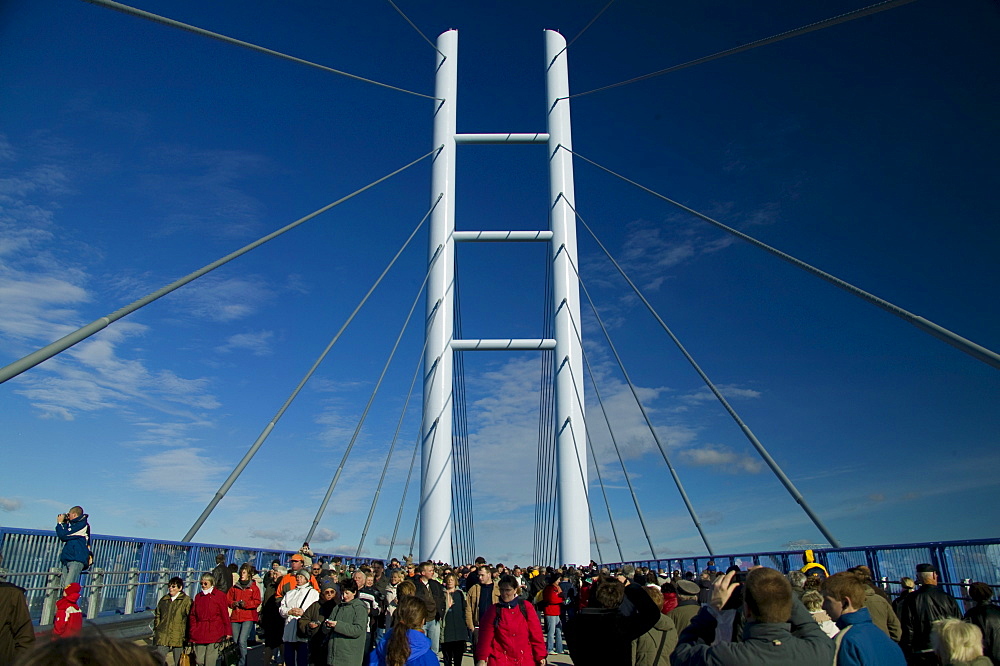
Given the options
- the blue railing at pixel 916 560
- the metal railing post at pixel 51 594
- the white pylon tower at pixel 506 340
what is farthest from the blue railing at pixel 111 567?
the blue railing at pixel 916 560

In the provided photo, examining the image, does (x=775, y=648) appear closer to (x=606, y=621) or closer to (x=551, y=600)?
(x=606, y=621)

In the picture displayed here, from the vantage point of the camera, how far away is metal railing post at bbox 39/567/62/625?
924 centimetres

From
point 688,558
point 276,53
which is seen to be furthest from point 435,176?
point 688,558

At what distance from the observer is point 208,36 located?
8.20m

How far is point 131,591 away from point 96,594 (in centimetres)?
109

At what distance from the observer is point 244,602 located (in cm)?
968

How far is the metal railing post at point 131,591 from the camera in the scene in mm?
11305

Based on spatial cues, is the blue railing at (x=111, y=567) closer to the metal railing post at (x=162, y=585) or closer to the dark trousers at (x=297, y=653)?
the metal railing post at (x=162, y=585)

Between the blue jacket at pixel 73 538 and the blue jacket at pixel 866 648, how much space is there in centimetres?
883

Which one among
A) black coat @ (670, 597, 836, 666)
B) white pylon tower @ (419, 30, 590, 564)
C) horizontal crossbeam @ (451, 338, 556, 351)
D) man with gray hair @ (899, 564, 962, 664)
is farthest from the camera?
horizontal crossbeam @ (451, 338, 556, 351)

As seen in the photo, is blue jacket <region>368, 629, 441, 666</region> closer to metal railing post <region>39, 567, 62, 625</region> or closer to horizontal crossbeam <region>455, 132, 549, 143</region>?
metal railing post <region>39, 567, 62, 625</region>

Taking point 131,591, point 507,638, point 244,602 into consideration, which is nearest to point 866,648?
point 507,638

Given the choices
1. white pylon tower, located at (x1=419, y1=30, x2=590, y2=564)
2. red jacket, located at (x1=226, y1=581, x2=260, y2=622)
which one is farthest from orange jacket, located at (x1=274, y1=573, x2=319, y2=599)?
white pylon tower, located at (x1=419, y1=30, x2=590, y2=564)

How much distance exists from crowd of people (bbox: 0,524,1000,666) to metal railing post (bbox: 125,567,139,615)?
1477mm
